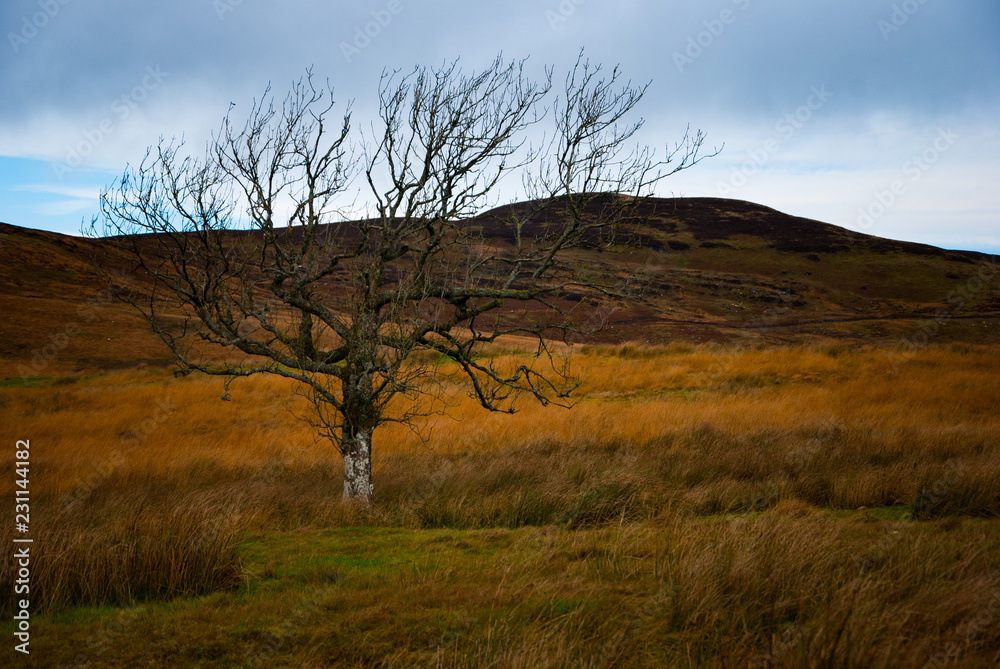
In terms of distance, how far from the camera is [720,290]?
6081cm

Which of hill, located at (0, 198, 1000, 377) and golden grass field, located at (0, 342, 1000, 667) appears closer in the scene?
golden grass field, located at (0, 342, 1000, 667)

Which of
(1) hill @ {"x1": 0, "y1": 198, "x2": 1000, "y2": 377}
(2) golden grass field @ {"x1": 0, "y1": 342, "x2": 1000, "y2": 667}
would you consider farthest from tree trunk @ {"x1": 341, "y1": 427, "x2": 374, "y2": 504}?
(1) hill @ {"x1": 0, "y1": 198, "x2": 1000, "y2": 377}

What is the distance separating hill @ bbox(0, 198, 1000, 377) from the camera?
2686cm

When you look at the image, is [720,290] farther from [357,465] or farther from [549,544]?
[549,544]

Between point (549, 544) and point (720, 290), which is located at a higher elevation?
point (720, 290)

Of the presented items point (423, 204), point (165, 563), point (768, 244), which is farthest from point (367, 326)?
point (768, 244)

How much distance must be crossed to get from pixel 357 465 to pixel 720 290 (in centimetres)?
5972

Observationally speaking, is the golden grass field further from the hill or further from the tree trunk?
the hill

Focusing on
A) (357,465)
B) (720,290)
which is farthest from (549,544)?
(720,290)

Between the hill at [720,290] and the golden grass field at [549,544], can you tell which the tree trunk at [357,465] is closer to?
the golden grass field at [549,544]

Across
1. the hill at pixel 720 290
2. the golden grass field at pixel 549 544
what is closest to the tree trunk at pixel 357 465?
the golden grass field at pixel 549 544

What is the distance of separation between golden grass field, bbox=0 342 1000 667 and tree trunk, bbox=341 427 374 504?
0.38m

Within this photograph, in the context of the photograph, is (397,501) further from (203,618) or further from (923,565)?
(923,565)

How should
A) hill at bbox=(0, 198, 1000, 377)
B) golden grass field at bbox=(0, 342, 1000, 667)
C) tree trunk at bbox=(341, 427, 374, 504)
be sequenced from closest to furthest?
golden grass field at bbox=(0, 342, 1000, 667) → tree trunk at bbox=(341, 427, 374, 504) → hill at bbox=(0, 198, 1000, 377)
